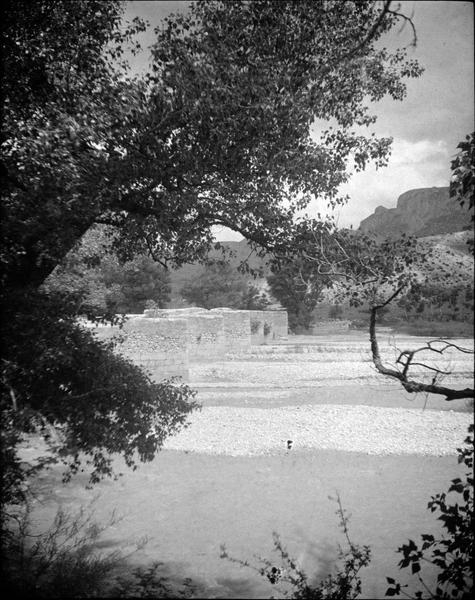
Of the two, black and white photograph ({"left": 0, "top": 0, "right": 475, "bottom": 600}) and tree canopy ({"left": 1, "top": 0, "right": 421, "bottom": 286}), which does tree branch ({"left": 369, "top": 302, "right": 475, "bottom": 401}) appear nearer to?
black and white photograph ({"left": 0, "top": 0, "right": 475, "bottom": 600})

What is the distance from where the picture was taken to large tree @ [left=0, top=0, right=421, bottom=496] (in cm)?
363

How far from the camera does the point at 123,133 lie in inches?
154

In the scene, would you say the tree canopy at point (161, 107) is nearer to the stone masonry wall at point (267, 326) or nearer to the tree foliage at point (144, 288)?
the stone masonry wall at point (267, 326)

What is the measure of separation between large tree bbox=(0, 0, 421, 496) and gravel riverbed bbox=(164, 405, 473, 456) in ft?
18.3

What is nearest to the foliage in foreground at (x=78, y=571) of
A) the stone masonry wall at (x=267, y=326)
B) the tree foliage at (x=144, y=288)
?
the stone masonry wall at (x=267, y=326)

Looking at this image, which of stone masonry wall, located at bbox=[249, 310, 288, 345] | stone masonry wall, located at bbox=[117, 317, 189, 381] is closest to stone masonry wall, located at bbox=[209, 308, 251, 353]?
stone masonry wall, located at bbox=[249, 310, 288, 345]

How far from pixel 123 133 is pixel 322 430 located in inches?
354

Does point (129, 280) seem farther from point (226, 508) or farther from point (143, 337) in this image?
point (226, 508)

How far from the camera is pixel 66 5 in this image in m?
4.19

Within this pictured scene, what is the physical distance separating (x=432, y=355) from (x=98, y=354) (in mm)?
23074

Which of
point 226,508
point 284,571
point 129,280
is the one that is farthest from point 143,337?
point 129,280

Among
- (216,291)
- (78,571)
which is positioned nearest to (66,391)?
(78,571)

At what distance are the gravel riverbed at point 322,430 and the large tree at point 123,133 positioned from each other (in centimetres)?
556

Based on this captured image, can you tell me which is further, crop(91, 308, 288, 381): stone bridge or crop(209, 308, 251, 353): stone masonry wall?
crop(209, 308, 251, 353): stone masonry wall
